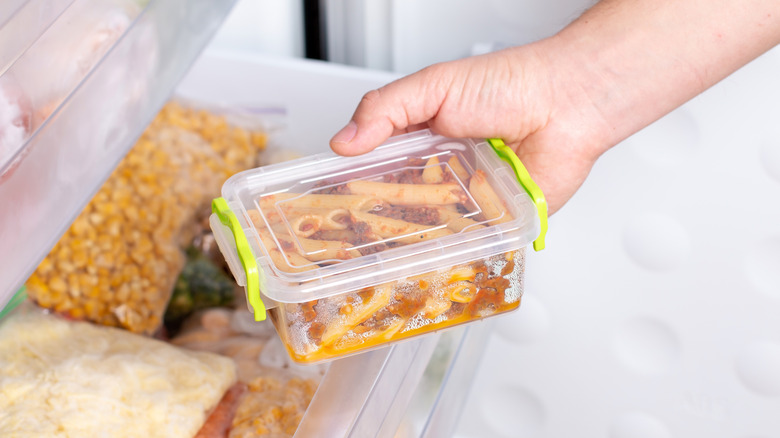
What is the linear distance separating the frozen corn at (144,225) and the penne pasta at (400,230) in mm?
394

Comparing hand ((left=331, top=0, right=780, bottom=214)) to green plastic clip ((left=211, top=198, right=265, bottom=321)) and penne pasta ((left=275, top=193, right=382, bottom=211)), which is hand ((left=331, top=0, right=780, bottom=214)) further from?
green plastic clip ((left=211, top=198, right=265, bottom=321))

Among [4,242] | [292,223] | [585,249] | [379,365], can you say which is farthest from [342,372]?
[585,249]

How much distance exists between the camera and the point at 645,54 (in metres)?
0.74

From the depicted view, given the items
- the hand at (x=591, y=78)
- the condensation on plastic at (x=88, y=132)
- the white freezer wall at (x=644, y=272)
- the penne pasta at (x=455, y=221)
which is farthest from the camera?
the white freezer wall at (x=644, y=272)

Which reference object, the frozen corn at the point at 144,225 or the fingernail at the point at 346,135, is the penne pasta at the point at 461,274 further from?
the frozen corn at the point at 144,225

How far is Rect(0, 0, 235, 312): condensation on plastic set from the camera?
1.54 ft

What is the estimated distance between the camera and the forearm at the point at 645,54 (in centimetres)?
72

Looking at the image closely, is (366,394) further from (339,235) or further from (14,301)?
(14,301)

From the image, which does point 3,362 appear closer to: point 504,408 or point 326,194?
point 326,194

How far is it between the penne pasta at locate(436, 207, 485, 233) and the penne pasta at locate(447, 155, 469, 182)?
5cm

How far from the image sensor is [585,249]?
2.94 ft

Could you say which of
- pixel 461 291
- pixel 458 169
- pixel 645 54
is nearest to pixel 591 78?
pixel 645 54

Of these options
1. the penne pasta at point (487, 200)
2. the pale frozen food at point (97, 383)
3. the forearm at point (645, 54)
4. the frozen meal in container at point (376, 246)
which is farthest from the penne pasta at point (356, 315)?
the forearm at point (645, 54)

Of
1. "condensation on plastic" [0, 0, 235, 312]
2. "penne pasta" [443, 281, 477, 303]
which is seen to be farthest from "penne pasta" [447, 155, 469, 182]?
"condensation on plastic" [0, 0, 235, 312]
